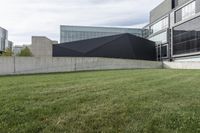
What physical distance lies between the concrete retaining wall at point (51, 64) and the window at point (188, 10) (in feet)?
55.8

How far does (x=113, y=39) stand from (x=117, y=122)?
1407 inches

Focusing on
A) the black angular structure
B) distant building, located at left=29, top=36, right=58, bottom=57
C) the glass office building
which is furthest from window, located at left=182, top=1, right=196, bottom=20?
the glass office building

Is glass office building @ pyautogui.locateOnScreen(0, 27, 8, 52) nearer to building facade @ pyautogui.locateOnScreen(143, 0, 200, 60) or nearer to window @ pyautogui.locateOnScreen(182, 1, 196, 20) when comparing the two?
building facade @ pyautogui.locateOnScreen(143, 0, 200, 60)

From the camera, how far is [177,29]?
155 ft

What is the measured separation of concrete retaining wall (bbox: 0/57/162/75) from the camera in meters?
24.8

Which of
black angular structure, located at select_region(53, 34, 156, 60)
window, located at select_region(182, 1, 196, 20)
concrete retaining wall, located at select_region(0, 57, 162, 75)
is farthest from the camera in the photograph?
window, located at select_region(182, 1, 196, 20)

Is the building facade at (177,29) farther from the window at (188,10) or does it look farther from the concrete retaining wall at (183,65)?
the concrete retaining wall at (183,65)

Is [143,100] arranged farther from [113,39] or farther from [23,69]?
[113,39]

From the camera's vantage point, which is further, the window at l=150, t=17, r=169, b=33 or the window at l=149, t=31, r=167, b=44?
the window at l=150, t=17, r=169, b=33

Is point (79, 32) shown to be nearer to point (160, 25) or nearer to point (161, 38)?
point (160, 25)

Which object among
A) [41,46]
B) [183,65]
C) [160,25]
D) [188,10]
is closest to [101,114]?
[183,65]

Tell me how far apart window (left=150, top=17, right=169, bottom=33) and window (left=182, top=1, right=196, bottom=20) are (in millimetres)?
6800

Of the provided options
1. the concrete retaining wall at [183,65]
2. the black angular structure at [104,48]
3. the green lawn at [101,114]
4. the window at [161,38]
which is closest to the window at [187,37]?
the window at [161,38]

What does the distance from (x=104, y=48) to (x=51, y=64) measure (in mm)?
13294
